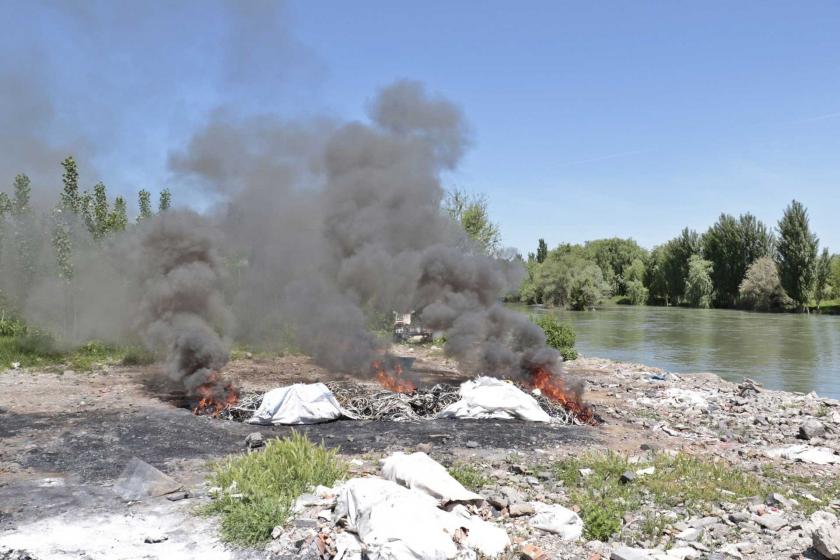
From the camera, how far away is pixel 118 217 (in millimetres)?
29250

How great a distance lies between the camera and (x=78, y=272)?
2562cm

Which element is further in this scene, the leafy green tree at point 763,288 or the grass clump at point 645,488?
the leafy green tree at point 763,288

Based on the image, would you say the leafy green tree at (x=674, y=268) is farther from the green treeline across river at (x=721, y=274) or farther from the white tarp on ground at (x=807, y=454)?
the white tarp on ground at (x=807, y=454)

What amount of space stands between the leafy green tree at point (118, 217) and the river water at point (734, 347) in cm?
2313

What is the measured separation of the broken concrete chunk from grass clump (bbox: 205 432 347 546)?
575mm

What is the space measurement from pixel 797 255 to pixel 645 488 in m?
65.5

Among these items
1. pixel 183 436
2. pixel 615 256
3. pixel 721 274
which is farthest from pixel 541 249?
pixel 183 436

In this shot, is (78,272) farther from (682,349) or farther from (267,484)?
(682,349)

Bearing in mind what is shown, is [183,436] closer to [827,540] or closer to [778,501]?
[778,501]

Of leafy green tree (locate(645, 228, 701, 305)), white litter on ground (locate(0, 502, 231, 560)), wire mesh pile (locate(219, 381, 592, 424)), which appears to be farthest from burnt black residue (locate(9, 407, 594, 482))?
leafy green tree (locate(645, 228, 701, 305))

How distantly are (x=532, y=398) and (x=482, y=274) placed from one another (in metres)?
4.39

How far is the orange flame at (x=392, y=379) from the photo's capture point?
16.2 m

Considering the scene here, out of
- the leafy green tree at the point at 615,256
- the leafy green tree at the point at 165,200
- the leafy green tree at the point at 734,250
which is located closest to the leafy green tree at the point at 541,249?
the leafy green tree at the point at 615,256

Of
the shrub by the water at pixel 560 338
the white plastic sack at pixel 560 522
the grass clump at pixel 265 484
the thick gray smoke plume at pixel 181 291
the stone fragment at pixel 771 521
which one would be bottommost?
the stone fragment at pixel 771 521
